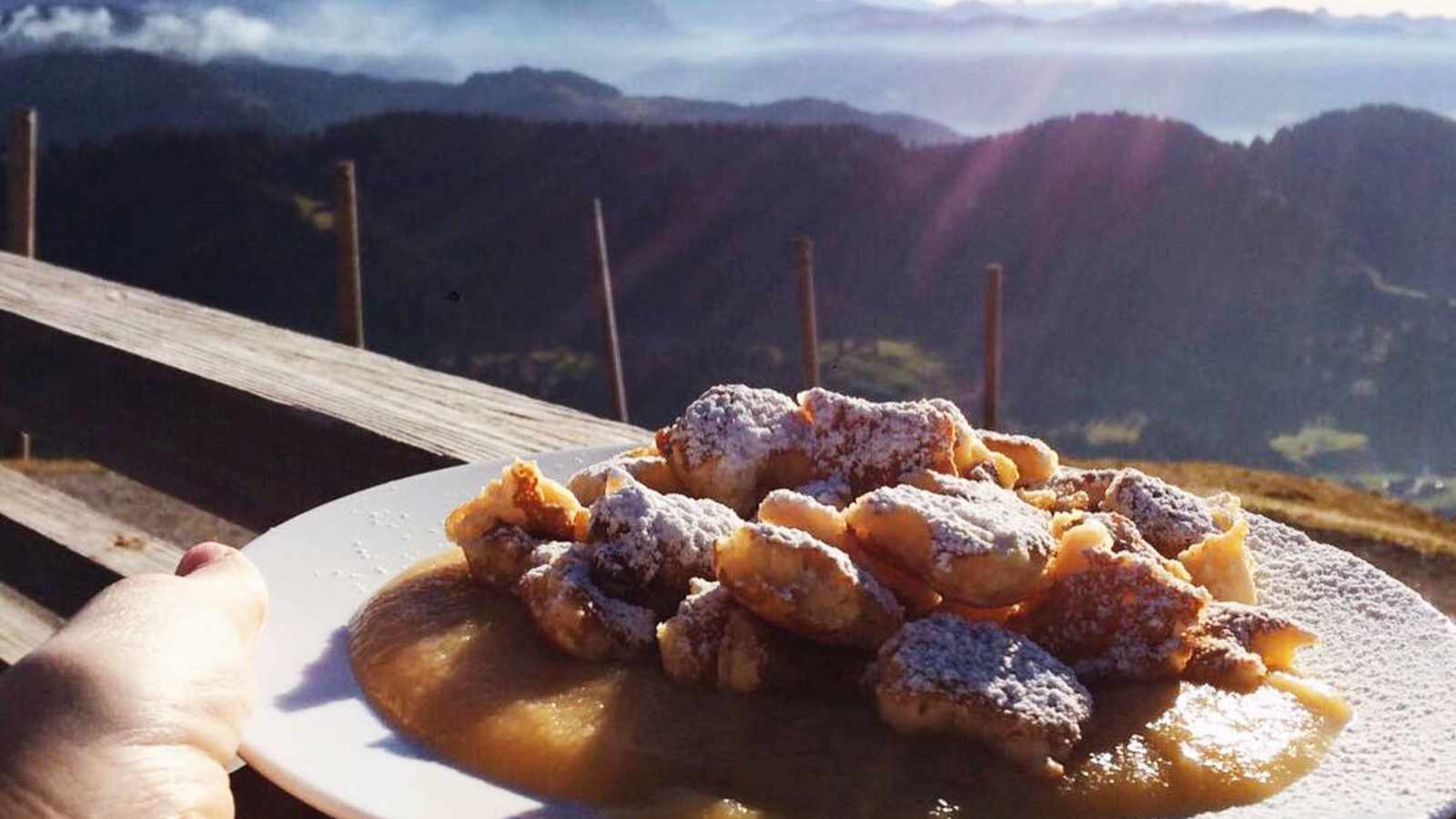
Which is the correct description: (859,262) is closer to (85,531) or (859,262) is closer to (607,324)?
(607,324)

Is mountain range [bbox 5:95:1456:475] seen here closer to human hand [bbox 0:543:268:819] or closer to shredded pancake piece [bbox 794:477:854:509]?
shredded pancake piece [bbox 794:477:854:509]

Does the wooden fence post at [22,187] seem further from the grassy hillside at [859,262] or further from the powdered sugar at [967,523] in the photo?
the grassy hillside at [859,262]

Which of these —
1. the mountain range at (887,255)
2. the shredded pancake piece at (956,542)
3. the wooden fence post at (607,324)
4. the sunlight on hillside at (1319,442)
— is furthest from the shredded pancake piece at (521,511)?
the sunlight on hillside at (1319,442)

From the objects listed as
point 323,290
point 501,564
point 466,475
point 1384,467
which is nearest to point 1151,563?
point 501,564

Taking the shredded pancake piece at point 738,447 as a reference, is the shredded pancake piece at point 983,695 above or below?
below

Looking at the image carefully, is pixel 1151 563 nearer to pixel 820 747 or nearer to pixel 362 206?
pixel 820 747

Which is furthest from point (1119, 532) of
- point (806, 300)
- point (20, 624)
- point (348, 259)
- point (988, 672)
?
point (806, 300)

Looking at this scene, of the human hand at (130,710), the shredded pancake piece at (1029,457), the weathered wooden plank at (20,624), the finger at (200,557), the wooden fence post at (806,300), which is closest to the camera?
the human hand at (130,710)
